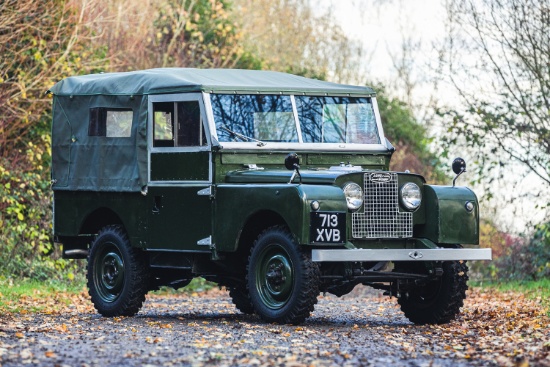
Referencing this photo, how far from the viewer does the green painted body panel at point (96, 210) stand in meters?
14.7

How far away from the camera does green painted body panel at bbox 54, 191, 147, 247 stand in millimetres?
14680

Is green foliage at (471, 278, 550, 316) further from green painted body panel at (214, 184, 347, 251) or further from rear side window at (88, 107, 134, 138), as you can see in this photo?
rear side window at (88, 107, 134, 138)

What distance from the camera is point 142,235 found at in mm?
14609

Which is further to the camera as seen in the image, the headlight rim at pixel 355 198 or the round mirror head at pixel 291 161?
the headlight rim at pixel 355 198

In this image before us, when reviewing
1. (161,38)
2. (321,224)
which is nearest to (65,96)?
(321,224)

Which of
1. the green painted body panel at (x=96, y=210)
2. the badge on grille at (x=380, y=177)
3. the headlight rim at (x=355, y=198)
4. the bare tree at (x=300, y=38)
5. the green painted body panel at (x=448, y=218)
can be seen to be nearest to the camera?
the headlight rim at (x=355, y=198)

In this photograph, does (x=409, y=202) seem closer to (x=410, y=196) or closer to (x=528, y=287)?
(x=410, y=196)

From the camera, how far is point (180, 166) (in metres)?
14.2

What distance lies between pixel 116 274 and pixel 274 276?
2758 mm

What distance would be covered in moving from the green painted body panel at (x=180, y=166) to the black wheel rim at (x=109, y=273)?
1219 mm

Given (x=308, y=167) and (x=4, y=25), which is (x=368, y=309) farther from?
(x=4, y=25)

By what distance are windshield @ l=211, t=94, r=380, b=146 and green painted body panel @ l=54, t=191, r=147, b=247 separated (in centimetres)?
151

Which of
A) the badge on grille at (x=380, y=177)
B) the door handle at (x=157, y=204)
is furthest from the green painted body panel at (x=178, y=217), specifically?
the badge on grille at (x=380, y=177)

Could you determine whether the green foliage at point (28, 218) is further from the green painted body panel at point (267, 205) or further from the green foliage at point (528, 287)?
the green painted body panel at point (267, 205)
